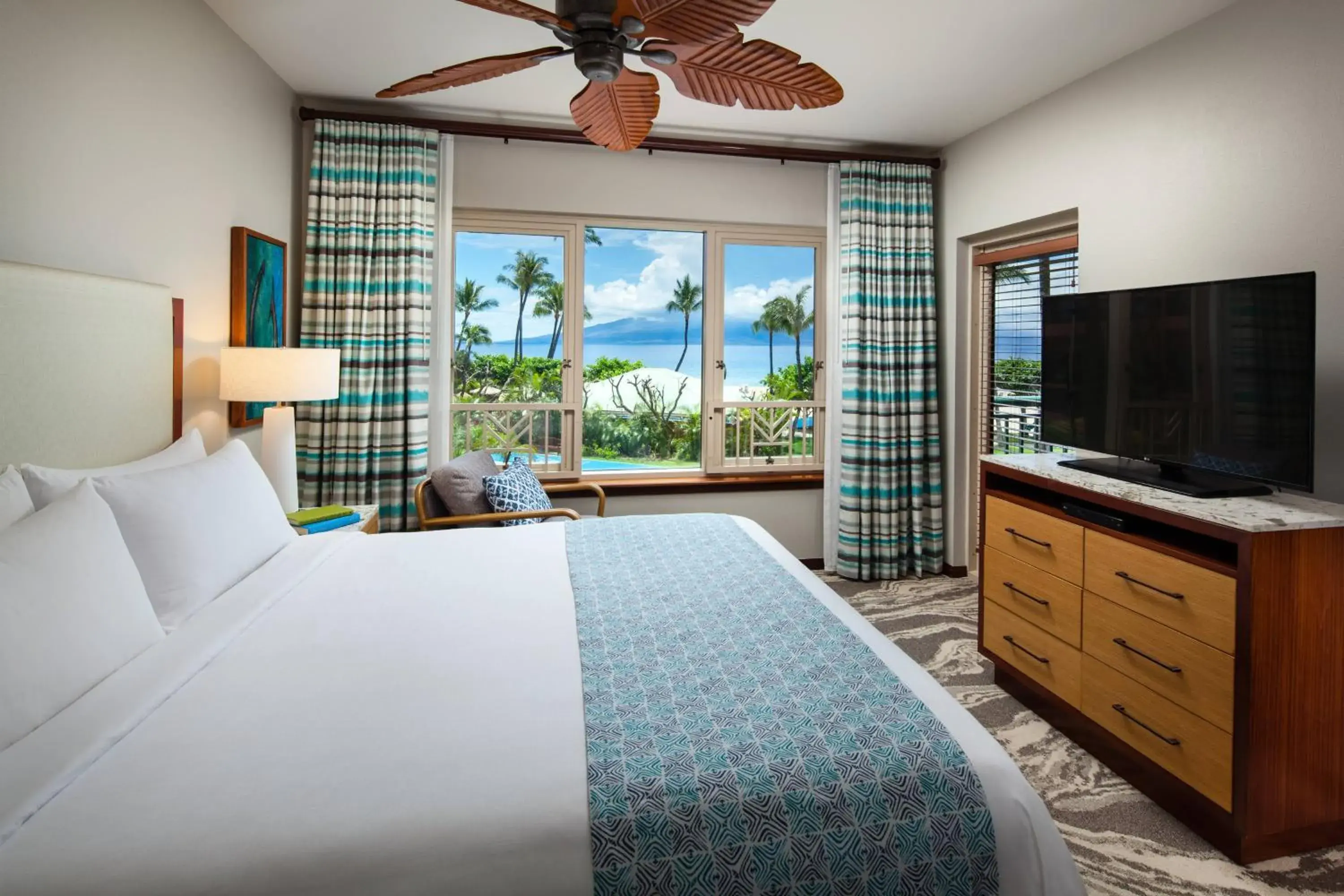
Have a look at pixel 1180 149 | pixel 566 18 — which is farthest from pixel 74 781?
pixel 1180 149

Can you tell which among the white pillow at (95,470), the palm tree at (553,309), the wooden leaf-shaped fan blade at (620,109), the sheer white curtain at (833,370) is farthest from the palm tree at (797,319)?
the white pillow at (95,470)

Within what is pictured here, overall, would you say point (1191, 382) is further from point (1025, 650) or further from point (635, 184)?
point (635, 184)

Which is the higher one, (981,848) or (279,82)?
(279,82)

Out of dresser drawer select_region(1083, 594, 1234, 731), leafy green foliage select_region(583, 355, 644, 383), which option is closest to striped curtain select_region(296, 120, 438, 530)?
leafy green foliage select_region(583, 355, 644, 383)

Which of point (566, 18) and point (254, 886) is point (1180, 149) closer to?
point (566, 18)

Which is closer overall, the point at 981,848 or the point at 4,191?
the point at 981,848

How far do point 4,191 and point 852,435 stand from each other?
146 inches

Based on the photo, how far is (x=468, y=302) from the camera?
4.07 meters

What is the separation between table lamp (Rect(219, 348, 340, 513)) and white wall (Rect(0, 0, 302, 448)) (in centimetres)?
16

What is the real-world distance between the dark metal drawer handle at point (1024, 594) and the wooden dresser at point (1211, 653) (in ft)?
0.17

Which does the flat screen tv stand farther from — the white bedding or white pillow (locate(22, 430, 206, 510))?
white pillow (locate(22, 430, 206, 510))

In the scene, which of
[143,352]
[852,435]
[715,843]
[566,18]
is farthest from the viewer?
[852,435]

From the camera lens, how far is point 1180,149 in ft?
9.07

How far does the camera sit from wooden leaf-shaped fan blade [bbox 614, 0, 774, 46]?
153 cm
